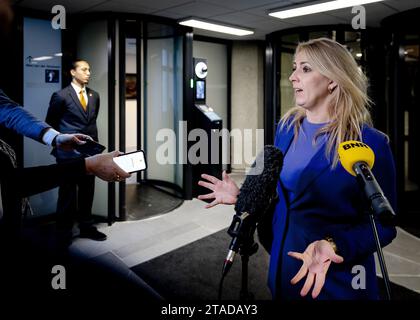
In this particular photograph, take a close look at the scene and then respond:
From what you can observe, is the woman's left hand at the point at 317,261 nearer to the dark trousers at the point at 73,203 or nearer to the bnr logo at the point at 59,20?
the dark trousers at the point at 73,203

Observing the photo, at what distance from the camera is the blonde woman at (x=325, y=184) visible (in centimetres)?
134

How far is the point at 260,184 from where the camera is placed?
1219 mm

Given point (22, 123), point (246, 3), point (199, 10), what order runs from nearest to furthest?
point (22, 123) < point (246, 3) < point (199, 10)

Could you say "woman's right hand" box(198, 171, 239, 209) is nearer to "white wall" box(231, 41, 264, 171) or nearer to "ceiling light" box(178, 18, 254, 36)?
"ceiling light" box(178, 18, 254, 36)

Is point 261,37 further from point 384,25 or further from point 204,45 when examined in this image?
point 384,25

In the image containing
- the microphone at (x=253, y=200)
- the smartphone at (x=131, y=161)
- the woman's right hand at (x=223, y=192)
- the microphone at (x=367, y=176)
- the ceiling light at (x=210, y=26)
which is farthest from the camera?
the ceiling light at (x=210, y=26)

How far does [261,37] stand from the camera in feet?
24.2

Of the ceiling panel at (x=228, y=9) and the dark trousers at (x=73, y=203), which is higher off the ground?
the ceiling panel at (x=228, y=9)

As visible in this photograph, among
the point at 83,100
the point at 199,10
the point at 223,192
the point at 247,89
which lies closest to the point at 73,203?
the point at 83,100

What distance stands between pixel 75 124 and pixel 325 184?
3.38 metres

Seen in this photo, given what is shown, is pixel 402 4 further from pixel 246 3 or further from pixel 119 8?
pixel 119 8

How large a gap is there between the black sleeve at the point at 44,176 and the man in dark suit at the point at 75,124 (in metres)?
2.75

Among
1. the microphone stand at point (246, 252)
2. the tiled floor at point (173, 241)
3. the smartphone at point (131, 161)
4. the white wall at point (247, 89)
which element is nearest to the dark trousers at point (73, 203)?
the tiled floor at point (173, 241)

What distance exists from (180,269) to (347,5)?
11.4 feet
